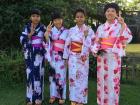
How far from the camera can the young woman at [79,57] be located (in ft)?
24.1

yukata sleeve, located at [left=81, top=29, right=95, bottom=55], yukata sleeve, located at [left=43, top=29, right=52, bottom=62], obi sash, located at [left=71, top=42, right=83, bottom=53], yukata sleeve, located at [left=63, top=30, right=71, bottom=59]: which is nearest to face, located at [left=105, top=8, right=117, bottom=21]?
yukata sleeve, located at [left=81, top=29, right=95, bottom=55]

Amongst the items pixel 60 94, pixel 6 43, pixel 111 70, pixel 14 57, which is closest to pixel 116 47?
pixel 111 70

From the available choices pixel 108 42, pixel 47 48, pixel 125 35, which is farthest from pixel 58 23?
pixel 125 35

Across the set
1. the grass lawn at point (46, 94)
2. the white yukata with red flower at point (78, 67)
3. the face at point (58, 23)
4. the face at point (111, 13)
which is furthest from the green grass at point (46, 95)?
the face at point (111, 13)

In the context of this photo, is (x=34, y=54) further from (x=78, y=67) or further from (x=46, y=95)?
(x=46, y=95)

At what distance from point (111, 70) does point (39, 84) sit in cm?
160

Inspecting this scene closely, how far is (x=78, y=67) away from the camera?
741cm

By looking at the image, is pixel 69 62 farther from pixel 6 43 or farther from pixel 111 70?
pixel 6 43

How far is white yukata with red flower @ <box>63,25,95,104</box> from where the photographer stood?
7.38 metres

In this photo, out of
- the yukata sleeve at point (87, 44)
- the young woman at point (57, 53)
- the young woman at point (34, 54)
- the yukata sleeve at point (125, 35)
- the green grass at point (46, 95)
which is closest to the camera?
the yukata sleeve at point (125, 35)

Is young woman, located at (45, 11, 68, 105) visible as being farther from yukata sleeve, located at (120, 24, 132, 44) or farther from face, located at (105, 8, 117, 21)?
yukata sleeve, located at (120, 24, 132, 44)

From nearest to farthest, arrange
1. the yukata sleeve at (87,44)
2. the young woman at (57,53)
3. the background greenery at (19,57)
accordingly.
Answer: the yukata sleeve at (87,44) < the young woman at (57,53) < the background greenery at (19,57)

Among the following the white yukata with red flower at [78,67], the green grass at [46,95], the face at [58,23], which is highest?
the face at [58,23]

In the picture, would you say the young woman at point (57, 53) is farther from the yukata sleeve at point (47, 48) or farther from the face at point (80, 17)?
the face at point (80, 17)
